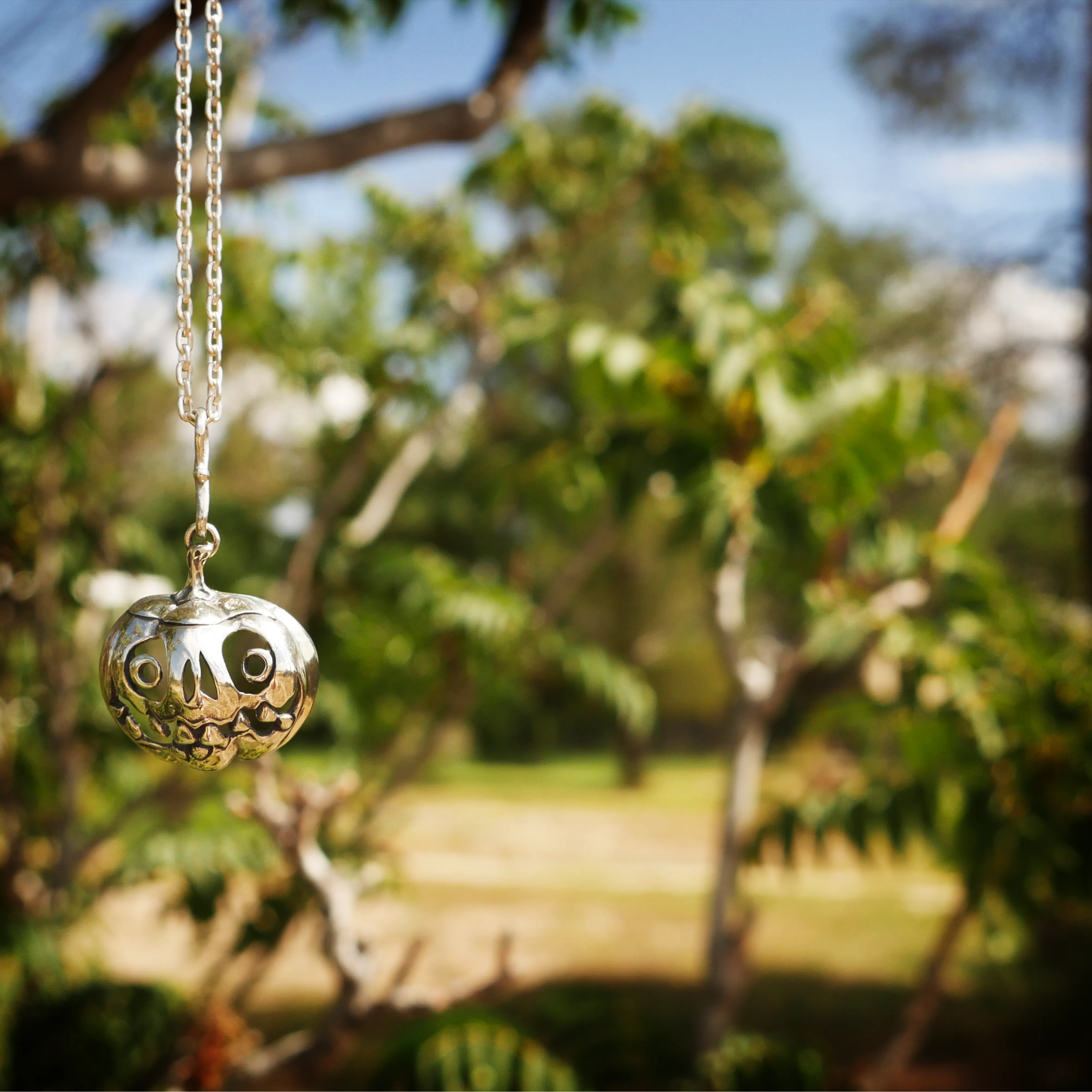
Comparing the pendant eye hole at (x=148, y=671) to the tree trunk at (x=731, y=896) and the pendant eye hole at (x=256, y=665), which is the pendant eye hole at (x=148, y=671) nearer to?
the pendant eye hole at (x=256, y=665)

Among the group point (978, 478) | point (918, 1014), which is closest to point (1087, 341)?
point (978, 478)

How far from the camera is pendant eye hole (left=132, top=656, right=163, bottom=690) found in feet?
4.15

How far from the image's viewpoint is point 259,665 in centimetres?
133

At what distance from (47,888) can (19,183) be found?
269 cm

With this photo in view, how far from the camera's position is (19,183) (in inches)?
116

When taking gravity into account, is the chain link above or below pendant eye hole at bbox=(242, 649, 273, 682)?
above

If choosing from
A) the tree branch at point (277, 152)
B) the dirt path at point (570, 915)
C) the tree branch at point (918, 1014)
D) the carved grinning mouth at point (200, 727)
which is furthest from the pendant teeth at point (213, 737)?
the tree branch at point (918, 1014)

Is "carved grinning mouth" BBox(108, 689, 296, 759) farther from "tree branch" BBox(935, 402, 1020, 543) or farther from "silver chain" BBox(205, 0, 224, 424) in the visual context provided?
"tree branch" BBox(935, 402, 1020, 543)

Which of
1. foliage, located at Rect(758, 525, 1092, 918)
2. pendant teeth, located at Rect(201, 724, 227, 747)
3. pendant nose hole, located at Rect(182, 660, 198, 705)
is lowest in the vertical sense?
foliage, located at Rect(758, 525, 1092, 918)

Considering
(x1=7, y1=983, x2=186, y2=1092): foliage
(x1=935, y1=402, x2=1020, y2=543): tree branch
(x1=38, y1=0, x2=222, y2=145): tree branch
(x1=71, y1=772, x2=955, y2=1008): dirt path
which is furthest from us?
(x1=71, y1=772, x2=955, y2=1008): dirt path

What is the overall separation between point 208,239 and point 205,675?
526 millimetres

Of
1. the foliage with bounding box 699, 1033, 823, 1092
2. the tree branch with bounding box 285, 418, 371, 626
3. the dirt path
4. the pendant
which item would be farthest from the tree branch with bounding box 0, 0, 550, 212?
the foliage with bounding box 699, 1033, 823, 1092

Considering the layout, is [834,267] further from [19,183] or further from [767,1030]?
[19,183]

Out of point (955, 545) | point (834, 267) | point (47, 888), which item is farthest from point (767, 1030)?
point (834, 267)
